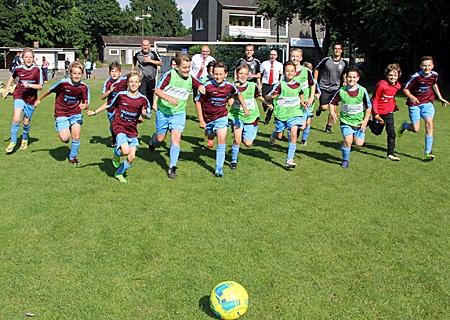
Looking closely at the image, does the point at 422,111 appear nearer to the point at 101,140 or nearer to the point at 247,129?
the point at 247,129

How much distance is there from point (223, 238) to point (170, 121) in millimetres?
3047

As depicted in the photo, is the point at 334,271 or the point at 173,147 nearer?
the point at 334,271

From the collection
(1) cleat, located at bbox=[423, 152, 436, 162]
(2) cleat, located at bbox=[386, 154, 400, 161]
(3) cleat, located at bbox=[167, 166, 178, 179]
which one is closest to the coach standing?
(3) cleat, located at bbox=[167, 166, 178, 179]

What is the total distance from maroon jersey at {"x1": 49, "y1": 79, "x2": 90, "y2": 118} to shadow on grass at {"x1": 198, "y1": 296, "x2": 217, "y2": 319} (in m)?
5.05

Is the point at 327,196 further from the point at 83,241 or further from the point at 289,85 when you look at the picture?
the point at 83,241

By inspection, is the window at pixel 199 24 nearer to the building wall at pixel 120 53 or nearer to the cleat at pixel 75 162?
the building wall at pixel 120 53

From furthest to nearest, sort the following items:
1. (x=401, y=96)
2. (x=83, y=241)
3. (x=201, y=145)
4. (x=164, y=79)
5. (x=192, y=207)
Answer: (x=401, y=96) → (x=201, y=145) → (x=164, y=79) → (x=192, y=207) → (x=83, y=241)

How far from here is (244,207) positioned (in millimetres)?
5938

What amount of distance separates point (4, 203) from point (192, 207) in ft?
8.31

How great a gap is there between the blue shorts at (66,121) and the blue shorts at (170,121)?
5.17 feet

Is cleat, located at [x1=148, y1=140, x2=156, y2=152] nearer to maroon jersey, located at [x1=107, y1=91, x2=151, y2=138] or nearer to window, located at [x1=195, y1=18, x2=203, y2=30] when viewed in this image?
maroon jersey, located at [x1=107, y1=91, x2=151, y2=138]

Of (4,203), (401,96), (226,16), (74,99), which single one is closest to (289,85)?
(74,99)

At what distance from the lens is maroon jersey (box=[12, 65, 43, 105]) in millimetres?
8787

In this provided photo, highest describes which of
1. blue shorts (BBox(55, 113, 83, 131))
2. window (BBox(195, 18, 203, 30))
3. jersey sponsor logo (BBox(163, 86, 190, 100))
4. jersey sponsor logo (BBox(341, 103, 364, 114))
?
window (BBox(195, 18, 203, 30))
